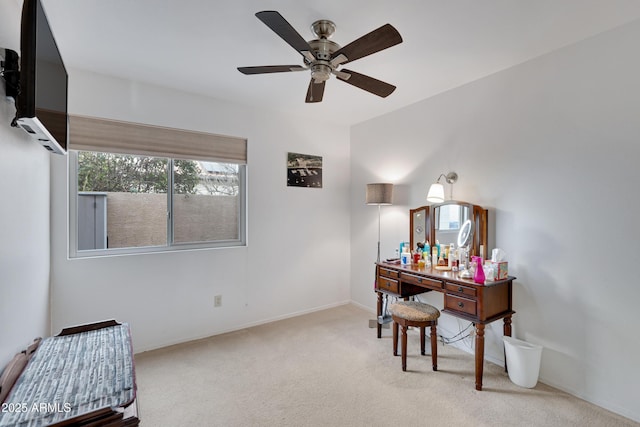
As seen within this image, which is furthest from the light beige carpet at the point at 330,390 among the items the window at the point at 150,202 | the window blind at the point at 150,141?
the window blind at the point at 150,141

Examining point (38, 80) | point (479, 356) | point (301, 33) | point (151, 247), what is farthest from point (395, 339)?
point (38, 80)

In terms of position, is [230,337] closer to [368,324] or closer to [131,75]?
[368,324]

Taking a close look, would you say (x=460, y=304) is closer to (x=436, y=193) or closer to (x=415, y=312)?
(x=415, y=312)

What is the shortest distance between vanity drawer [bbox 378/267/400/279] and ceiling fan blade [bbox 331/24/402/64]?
75.2 inches

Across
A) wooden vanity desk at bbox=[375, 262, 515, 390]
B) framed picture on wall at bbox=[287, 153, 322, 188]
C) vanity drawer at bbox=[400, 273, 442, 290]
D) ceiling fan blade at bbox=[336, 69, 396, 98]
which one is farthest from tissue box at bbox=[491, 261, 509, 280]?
framed picture on wall at bbox=[287, 153, 322, 188]

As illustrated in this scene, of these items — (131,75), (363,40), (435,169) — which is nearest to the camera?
(363,40)

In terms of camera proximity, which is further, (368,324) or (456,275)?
(368,324)

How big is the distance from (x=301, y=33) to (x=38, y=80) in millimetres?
1460

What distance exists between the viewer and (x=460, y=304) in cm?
224

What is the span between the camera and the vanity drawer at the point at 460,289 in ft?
7.13

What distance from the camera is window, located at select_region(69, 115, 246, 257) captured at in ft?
8.32

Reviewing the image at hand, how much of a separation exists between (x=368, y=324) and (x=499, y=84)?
2.71 meters

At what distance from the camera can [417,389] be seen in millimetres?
2152

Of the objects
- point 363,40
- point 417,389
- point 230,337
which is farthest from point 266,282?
point 363,40
